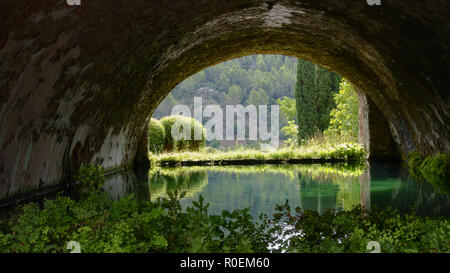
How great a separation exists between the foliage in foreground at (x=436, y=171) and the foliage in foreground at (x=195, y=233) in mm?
4149

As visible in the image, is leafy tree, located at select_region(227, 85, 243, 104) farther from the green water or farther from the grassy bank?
the green water

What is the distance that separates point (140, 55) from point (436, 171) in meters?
6.51

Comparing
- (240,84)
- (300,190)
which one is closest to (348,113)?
(300,190)

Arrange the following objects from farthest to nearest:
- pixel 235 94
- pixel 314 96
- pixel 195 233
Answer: pixel 235 94, pixel 314 96, pixel 195 233

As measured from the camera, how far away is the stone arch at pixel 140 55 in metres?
4.61

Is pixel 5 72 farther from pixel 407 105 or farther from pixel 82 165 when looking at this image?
pixel 407 105

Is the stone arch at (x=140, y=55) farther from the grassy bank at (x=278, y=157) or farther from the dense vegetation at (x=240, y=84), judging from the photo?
the dense vegetation at (x=240, y=84)

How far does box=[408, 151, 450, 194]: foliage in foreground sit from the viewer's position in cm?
739

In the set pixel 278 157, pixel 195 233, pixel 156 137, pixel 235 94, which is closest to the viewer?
pixel 195 233

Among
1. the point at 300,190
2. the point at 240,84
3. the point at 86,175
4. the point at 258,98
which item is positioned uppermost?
the point at 240,84

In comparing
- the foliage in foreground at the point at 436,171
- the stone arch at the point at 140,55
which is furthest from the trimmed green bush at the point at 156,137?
the foliage in foreground at the point at 436,171

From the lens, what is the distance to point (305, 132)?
23.4 m

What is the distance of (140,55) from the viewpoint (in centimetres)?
720

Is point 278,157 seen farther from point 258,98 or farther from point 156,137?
point 258,98
